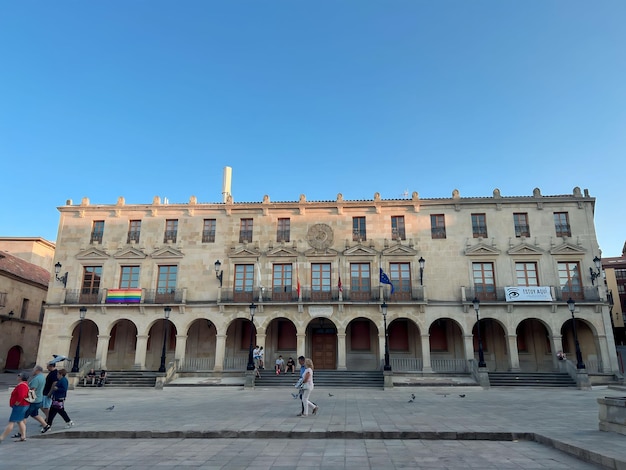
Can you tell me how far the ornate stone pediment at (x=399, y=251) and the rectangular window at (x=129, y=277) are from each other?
1687 cm

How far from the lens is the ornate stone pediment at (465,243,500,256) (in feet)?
90.5

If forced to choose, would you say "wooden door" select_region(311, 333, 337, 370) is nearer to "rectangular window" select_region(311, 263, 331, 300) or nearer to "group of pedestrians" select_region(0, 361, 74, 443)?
"rectangular window" select_region(311, 263, 331, 300)

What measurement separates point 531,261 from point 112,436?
25847 millimetres

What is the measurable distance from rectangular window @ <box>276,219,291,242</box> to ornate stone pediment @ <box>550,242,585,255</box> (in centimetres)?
1715

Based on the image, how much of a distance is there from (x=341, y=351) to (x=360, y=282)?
4.58 m

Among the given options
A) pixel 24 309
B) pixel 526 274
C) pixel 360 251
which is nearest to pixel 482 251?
pixel 526 274

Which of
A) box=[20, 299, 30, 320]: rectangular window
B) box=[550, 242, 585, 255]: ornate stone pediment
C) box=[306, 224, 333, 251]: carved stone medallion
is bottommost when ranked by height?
box=[20, 299, 30, 320]: rectangular window

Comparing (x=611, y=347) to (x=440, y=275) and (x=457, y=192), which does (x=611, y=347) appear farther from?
(x=457, y=192)

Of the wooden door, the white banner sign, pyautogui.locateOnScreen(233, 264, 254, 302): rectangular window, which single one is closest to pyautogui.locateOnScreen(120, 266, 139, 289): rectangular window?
pyautogui.locateOnScreen(233, 264, 254, 302): rectangular window

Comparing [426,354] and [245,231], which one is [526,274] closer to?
[426,354]

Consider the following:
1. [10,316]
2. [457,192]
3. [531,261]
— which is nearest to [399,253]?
[457,192]

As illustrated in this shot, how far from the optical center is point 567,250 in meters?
27.2

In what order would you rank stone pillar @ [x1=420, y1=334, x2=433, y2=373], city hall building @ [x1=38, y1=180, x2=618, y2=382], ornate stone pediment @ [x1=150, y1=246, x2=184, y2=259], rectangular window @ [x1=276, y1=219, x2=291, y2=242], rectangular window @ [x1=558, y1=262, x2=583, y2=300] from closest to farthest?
stone pillar @ [x1=420, y1=334, x2=433, y2=373], rectangular window @ [x1=558, y1=262, x2=583, y2=300], city hall building @ [x1=38, y1=180, x2=618, y2=382], ornate stone pediment @ [x1=150, y1=246, x2=184, y2=259], rectangular window @ [x1=276, y1=219, x2=291, y2=242]

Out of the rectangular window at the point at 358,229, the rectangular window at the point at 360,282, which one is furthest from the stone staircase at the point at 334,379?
the rectangular window at the point at 358,229
